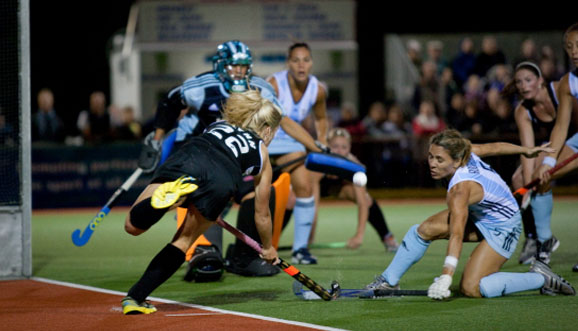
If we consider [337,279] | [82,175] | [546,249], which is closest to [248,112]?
[337,279]

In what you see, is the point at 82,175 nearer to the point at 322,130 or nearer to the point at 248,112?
the point at 322,130

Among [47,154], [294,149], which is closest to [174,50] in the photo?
[47,154]

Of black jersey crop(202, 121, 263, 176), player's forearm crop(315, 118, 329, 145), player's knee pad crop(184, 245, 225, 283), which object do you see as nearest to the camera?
black jersey crop(202, 121, 263, 176)

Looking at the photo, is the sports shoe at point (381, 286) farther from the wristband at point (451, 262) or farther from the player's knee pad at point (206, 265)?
the player's knee pad at point (206, 265)

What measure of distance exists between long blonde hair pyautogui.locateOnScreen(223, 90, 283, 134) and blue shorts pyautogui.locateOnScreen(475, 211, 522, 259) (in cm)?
139

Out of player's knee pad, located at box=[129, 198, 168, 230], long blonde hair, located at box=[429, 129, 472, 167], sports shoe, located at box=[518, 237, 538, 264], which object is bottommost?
sports shoe, located at box=[518, 237, 538, 264]

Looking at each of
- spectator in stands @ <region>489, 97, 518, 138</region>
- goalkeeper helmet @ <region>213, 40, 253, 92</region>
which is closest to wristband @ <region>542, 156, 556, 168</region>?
goalkeeper helmet @ <region>213, 40, 253, 92</region>

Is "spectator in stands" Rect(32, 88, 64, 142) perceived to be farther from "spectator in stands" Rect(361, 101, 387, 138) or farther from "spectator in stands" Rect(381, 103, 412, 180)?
"spectator in stands" Rect(381, 103, 412, 180)

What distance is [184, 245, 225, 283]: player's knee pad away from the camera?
5387 millimetres

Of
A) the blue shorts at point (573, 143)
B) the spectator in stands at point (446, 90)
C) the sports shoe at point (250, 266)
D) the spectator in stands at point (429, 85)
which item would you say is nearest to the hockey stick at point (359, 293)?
the sports shoe at point (250, 266)

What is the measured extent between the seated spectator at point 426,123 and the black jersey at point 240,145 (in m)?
7.29

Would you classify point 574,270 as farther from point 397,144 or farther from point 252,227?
point 397,144

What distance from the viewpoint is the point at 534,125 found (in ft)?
20.8

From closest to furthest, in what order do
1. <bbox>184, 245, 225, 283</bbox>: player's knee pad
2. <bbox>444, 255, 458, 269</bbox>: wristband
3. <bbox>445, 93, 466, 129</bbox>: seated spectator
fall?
<bbox>444, 255, 458, 269</bbox>: wristband
<bbox>184, 245, 225, 283</bbox>: player's knee pad
<bbox>445, 93, 466, 129</bbox>: seated spectator
